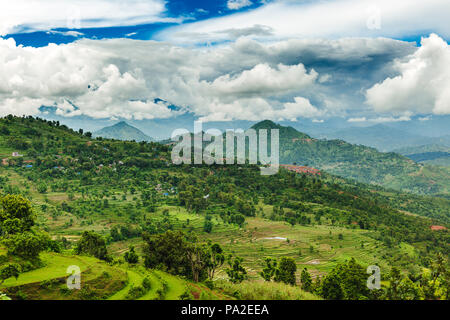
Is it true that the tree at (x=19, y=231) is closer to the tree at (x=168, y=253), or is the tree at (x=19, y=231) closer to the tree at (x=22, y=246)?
the tree at (x=22, y=246)

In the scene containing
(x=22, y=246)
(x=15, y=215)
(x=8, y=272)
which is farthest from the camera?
(x=15, y=215)

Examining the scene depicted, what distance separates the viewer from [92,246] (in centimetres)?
3475

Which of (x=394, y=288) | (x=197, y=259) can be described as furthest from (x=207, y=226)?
(x=394, y=288)

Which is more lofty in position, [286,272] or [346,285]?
[346,285]

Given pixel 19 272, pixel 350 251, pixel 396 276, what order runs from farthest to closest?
A: pixel 350 251 < pixel 396 276 < pixel 19 272

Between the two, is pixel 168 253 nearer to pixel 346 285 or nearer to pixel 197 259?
pixel 197 259

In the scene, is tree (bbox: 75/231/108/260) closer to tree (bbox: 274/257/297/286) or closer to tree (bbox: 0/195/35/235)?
tree (bbox: 0/195/35/235)

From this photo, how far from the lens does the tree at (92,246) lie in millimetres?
34281

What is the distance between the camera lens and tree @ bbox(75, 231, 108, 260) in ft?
112

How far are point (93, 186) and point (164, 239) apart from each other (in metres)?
69.6
